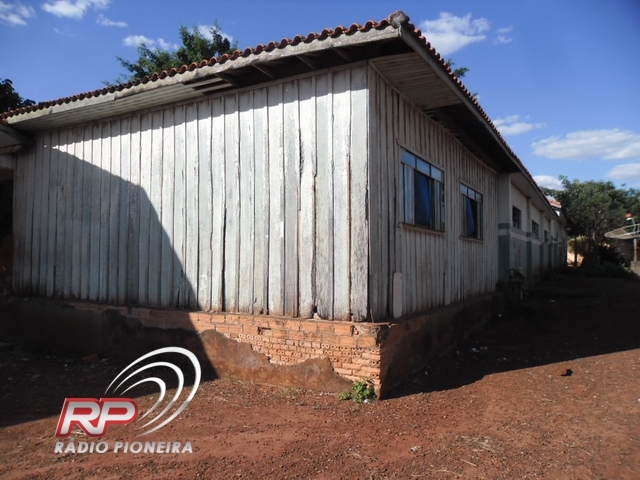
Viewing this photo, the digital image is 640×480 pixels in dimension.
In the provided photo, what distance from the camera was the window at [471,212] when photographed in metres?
8.52

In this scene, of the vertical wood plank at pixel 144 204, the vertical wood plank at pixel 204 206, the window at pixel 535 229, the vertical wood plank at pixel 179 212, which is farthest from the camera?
the window at pixel 535 229

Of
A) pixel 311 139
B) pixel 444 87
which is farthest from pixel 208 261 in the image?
pixel 444 87

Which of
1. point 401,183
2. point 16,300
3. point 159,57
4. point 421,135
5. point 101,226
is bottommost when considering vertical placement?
point 16,300

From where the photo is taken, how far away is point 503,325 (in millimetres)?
9078

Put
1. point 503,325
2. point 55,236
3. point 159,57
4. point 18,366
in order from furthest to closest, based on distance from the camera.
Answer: point 159,57, point 503,325, point 55,236, point 18,366

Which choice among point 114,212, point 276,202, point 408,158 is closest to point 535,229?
point 408,158

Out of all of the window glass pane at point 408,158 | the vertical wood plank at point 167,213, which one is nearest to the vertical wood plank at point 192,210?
the vertical wood plank at point 167,213

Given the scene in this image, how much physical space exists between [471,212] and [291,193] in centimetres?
506

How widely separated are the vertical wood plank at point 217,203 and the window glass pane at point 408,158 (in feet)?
8.11

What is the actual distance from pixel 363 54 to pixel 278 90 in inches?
47.6

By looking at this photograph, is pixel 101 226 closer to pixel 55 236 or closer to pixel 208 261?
pixel 55 236

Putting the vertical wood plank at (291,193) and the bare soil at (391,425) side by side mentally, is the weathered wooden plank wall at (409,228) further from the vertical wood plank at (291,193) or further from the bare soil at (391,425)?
the bare soil at (391,425)
